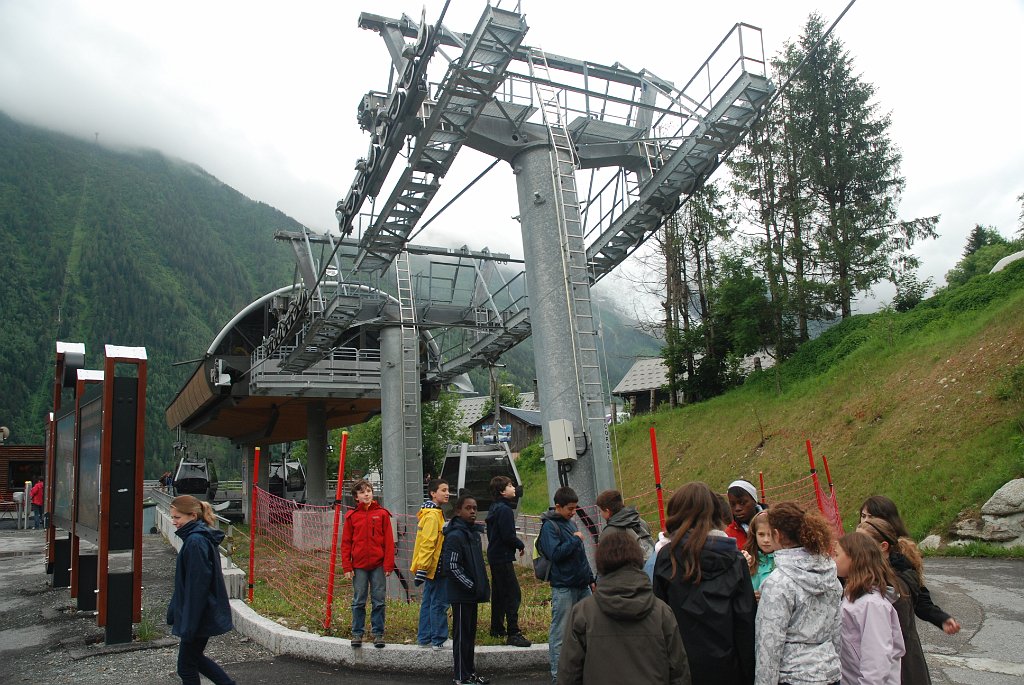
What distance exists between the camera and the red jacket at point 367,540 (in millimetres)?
7457

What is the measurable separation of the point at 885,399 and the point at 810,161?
13.4 metres

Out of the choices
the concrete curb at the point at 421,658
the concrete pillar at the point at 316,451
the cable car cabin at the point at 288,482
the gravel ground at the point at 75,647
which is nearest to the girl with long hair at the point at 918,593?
the concrete curb at the point at 421,658

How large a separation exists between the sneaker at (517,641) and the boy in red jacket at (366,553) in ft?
4.26

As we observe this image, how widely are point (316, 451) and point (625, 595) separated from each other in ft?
100

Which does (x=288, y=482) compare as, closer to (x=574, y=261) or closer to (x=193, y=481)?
(x=193, y=481)

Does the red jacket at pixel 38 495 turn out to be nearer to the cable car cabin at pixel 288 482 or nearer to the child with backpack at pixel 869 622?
the cable car cabin at pixel 288 482

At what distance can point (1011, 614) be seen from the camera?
880 centimetres

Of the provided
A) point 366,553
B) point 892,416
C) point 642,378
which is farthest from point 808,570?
point 642,378

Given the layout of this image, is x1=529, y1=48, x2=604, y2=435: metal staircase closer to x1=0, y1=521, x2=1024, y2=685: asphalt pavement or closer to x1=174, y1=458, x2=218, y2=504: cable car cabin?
x1=0, y1=521, x2=1024, y2=685: asphalt pavement

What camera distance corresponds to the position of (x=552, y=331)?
11.0 m

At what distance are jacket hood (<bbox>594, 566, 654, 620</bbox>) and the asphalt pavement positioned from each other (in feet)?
13.1

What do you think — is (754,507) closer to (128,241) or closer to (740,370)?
(740,370)

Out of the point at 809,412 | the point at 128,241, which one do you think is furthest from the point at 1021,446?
the point at 128,241

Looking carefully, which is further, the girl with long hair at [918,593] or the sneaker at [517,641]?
the sneaker at [517,641]
